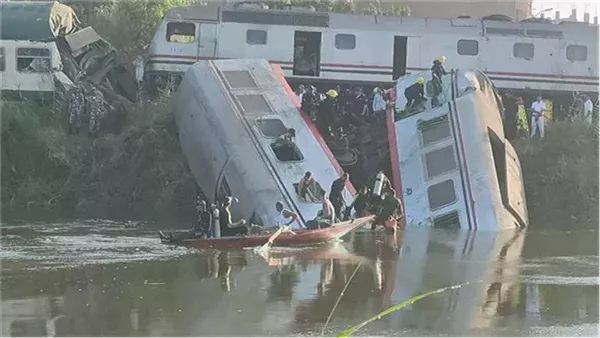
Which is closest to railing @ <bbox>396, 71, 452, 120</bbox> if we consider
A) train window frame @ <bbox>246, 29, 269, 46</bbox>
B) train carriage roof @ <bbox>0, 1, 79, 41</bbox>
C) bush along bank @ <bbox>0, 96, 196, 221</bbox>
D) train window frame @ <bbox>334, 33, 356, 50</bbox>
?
train window frame @ <bbox>334, 33, 356, 50</bbox>

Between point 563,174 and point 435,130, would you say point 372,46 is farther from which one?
point 435,130

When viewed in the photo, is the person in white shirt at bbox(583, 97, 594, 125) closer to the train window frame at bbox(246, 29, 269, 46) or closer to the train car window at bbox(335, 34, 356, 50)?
the train car window at bbox(335, 34, 356, 50)

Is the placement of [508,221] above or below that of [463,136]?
below

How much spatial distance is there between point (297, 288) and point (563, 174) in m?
14.6

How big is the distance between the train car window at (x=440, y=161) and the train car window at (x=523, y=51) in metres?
9.35

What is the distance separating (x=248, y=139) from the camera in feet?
66.7

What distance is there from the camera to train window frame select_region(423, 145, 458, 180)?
2059 centimetres

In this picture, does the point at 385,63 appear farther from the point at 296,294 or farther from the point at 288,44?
the point at 296,294

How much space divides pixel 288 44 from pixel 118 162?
20.5ft

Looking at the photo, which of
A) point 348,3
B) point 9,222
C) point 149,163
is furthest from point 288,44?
point 348,3

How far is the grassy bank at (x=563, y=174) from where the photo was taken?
24.6 meters

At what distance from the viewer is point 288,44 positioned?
28359 mm

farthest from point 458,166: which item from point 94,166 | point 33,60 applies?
point 33,60

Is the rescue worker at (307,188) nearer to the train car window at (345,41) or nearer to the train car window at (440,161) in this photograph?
the train car window at (440,161)
